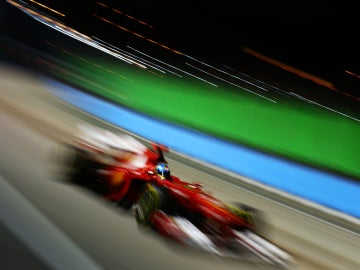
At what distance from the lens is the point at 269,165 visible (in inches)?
64.6

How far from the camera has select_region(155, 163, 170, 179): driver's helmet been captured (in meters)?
1.77

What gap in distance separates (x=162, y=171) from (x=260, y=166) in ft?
1.07

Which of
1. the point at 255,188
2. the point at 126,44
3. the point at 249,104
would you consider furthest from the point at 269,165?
the point at 126,44

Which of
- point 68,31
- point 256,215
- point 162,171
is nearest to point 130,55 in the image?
point 68,31

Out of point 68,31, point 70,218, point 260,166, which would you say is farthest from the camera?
point 68,31

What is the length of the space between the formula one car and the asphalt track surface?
31mm

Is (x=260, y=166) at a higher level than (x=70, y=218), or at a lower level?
higher

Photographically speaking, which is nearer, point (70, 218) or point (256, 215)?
point (256, 215)

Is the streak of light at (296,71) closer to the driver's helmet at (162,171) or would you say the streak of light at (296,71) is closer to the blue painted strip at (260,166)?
the blue painted strip at (260,166)

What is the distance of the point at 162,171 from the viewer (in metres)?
1.78

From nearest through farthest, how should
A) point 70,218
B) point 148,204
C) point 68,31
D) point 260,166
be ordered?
point 260,166
point 148,204
point 70,218
point 68,31

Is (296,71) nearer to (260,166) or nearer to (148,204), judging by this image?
(260,166)

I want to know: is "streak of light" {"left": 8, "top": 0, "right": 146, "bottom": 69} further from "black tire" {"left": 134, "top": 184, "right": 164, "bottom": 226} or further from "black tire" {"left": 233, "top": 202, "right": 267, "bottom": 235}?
"black tire" {"left": 233, "top": 202, "right": 267, "bottom": 235}

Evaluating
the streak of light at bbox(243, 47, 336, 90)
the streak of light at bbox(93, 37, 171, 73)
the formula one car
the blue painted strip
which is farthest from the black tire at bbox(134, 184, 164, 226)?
the streak of light at bbox(243, 47, 336, 90)
